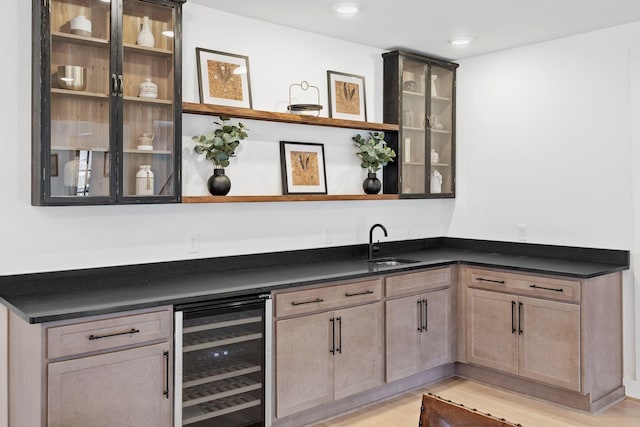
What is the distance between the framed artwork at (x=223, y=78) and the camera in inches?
134

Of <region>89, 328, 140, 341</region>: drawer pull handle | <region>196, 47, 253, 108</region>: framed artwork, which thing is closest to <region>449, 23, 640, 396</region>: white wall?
<region>196, 47, 253, 108</region>: framed artwork

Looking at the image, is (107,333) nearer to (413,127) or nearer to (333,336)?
(333,336)

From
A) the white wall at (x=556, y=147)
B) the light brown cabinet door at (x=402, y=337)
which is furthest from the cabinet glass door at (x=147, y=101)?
the white wall at (x=556, y=147)

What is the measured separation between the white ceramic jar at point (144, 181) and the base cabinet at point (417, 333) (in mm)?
1691

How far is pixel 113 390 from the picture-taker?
2498 mm

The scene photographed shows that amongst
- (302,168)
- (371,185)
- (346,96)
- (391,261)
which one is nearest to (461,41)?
(346,96)

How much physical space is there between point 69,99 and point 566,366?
3337 mm

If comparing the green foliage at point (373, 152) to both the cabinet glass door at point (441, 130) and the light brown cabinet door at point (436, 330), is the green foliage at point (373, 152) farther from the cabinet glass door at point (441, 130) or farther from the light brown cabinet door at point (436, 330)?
the light brown cabinet door at point (436, 330)

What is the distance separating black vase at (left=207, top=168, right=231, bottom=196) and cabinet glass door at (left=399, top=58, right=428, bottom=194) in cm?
156

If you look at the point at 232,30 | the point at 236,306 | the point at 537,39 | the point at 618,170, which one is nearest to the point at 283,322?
the point at 236,306

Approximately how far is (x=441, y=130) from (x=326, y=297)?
2088 mm

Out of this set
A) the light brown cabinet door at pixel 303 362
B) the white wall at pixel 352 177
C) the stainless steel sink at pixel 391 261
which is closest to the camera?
the white wall at pixel 352 177

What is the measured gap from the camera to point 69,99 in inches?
108

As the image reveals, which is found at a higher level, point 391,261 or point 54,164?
point 54,164
